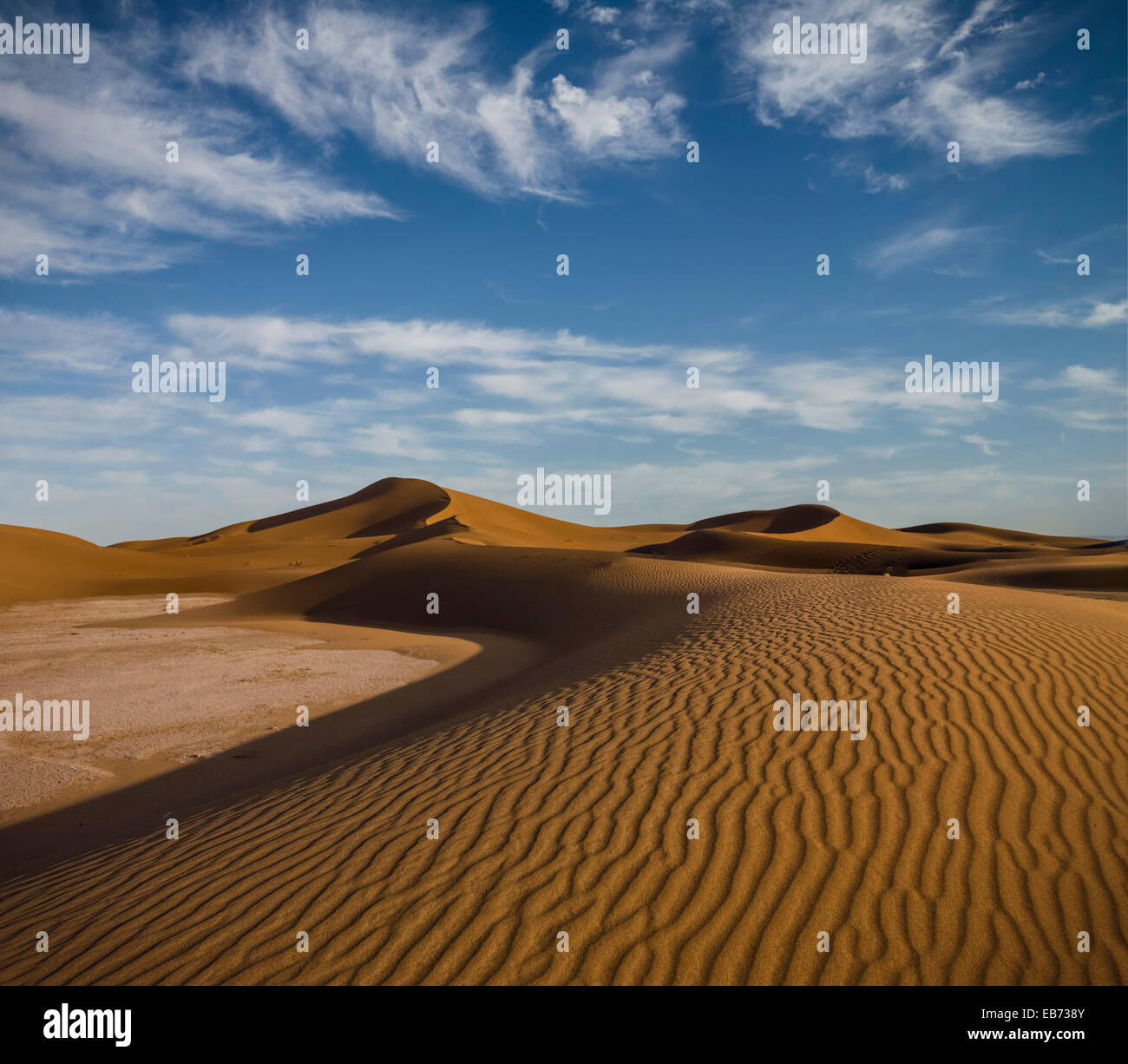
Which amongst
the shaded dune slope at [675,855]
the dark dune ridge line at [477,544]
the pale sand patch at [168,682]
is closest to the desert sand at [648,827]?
the shaded dune slope at [675,855]

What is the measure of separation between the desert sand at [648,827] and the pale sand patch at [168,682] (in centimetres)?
18

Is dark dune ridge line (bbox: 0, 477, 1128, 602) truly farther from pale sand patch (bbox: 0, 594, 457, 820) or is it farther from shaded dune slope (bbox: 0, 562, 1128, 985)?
shaded dune slope (bbox: 0, 562, 1128, 985)

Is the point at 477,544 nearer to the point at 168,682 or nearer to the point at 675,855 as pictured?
the point at 168,682

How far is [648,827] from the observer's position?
15.3 ft

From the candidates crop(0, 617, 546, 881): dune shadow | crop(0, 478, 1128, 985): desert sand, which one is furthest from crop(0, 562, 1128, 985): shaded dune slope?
crop(0, 617, 546, 881): dune shadow

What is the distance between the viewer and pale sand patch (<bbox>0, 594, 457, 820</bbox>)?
8367 mm

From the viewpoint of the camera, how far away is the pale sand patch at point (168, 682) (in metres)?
8.37

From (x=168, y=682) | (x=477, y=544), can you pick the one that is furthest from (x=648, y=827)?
(x=477, y=544)

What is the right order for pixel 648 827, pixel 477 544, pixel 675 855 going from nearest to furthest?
1. pixel 675 855
2. pixel 648 827
3. pixel 477 544

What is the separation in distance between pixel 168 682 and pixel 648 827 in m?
11.6

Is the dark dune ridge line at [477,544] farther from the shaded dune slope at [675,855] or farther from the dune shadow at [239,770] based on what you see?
the shaded dune slope at [675,855]

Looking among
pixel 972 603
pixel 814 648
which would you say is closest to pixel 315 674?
pixel 814 648

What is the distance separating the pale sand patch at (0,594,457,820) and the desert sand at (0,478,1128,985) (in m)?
0.18

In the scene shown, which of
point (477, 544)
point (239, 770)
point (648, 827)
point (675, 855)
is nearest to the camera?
point (675, 855)
